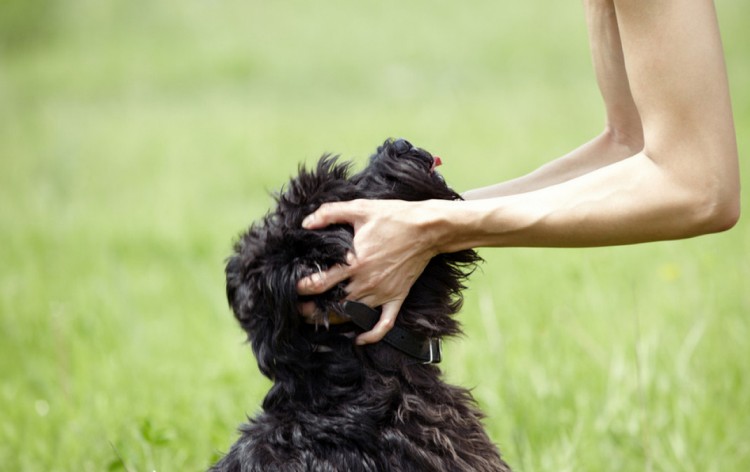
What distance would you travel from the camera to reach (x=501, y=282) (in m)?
6.25

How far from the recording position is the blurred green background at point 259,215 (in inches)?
162

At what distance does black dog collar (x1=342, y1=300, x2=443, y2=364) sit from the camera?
2373 mm

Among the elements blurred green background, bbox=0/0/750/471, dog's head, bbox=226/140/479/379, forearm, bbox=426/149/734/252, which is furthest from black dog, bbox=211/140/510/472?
blurred green background, bbox=0/0/750/471

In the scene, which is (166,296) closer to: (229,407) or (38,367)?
(38,367)

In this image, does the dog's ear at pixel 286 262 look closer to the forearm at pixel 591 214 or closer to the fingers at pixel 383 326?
the fingers at pixel 383 326

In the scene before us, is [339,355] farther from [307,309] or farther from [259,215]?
[259,215]

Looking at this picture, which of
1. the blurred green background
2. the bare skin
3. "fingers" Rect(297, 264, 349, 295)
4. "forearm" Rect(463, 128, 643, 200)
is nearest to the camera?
the bare skin

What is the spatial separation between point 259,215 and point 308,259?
6.02 m

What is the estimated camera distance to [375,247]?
Answer: 93.5 inches

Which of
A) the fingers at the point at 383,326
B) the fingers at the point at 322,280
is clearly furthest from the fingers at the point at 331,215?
the fingers at the point at 383,326

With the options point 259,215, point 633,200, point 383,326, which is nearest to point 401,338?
point 383,326

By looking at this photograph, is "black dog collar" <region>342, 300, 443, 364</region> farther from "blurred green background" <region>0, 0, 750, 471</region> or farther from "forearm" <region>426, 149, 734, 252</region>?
"blurred green background" <region>0, 0, 750, 471</region>

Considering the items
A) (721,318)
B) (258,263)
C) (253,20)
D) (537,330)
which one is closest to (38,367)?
(537,330)

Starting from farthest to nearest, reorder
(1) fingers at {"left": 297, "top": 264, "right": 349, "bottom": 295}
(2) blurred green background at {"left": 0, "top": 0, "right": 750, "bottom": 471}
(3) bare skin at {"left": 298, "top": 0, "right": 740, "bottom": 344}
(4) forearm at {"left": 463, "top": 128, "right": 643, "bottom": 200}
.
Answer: (2) blurred green background at {"left": 0, "top": 0, "right": 750, "bottom": 471}, (4) forearm at {"left": 463, "top": 128, "right": 643, "bottom": 200}, (1) fingers at {"left": 297, "top": 264, "right": 349, "bottom": 295}, (3) bare skin at {"left": 298, "top": 0, "right": 740, "bottom": 344}
